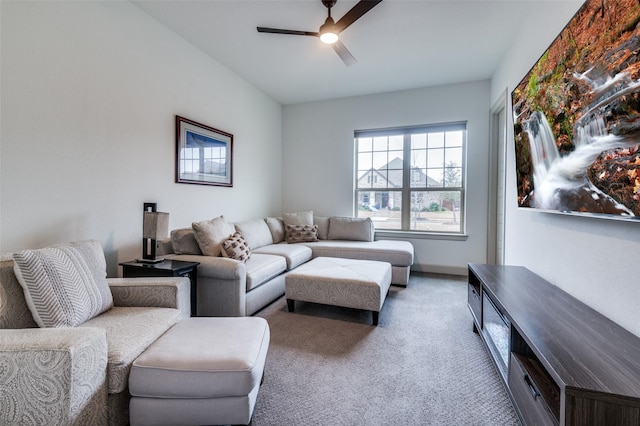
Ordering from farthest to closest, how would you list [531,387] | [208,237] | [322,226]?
[322,226] < [208,237] < [531,387]

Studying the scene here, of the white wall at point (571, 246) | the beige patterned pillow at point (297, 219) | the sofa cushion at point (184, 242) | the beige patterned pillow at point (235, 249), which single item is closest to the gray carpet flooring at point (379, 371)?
the beige patterned pillow at point (235, 249)

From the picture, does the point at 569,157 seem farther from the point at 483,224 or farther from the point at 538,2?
the point at 483,224

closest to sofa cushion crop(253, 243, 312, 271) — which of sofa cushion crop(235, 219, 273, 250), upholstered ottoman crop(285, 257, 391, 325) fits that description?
sofa cushion crop(235, 219, 273, 250)

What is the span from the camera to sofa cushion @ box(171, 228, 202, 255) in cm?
279

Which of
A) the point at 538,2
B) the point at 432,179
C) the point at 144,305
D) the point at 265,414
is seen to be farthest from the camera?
the point at 432,179

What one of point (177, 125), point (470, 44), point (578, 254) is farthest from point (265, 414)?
point (470, 44)

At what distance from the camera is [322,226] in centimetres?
456

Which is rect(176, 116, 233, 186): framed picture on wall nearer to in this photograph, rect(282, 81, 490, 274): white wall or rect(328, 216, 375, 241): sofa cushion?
rect(282, 81, 490, 274): white wall

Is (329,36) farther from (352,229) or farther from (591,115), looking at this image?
Answer: (352,229)

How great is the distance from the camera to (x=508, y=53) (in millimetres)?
3092

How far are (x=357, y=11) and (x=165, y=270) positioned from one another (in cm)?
246

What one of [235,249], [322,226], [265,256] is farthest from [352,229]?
[235,249]

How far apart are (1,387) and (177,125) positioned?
251cm

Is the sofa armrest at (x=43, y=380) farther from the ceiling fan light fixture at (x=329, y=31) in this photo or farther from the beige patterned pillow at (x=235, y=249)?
the ceiling fan light fixture at (x=329, y=31)
